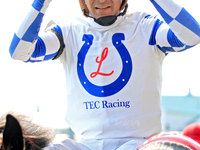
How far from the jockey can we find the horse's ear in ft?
1.52

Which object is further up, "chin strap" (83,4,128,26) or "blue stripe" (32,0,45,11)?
"blue stripe" (32,0,45,11)

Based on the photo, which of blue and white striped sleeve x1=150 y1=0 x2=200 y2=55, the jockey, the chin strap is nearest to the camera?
blue and white striped sleeve x1=150 y1=0 x2=200 y2=55

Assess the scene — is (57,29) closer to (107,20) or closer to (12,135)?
(107,20)

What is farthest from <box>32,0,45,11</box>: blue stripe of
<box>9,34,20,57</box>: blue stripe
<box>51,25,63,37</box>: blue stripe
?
<box>51,25,63,37</box>: blue stripe

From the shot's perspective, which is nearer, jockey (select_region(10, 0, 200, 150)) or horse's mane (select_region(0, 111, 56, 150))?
horse's mane (select_region(0, 111, 56, 150))

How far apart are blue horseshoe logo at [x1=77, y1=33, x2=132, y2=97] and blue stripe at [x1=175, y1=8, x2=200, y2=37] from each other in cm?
31

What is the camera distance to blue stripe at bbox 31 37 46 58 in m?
1.24

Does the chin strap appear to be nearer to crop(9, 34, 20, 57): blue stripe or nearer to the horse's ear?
crop(9, 34, 20, 57): blue stripe

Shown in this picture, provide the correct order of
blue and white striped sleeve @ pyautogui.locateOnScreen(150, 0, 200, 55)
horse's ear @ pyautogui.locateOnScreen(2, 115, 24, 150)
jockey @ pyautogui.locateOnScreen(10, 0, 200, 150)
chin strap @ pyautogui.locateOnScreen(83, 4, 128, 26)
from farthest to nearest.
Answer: chin strap @ pyautogui.locateOnScreen(83, 4, 128, 26) < jockey @ pyautogui.locateOnScreen(10, 0, 200, 150) < blue and white striped sleeve @ pyautogui.locateOnScreen(150, 0, 200, 55) < horse's ear @ pyautogui.locateOnScreen(2, 115, 24, 150)

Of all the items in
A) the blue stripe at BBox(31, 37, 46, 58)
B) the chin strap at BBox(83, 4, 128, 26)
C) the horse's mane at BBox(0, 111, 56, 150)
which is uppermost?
the chin strap at BBox(83, 4, 128, 26)

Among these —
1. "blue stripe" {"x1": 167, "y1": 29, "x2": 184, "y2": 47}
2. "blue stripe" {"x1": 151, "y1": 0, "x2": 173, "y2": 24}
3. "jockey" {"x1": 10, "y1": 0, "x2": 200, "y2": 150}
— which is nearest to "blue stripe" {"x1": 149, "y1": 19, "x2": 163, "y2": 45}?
"jockey" {"x1": 10, "y1": 0, "x2": 200, "y2": 150}

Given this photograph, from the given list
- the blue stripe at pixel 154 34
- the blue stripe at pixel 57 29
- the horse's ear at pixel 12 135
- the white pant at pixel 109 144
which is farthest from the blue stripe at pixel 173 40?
the horse's ear at pixel 12 135

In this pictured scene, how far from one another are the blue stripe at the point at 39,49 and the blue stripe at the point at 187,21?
1.88ft

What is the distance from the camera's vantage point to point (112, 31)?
53.4 inches
